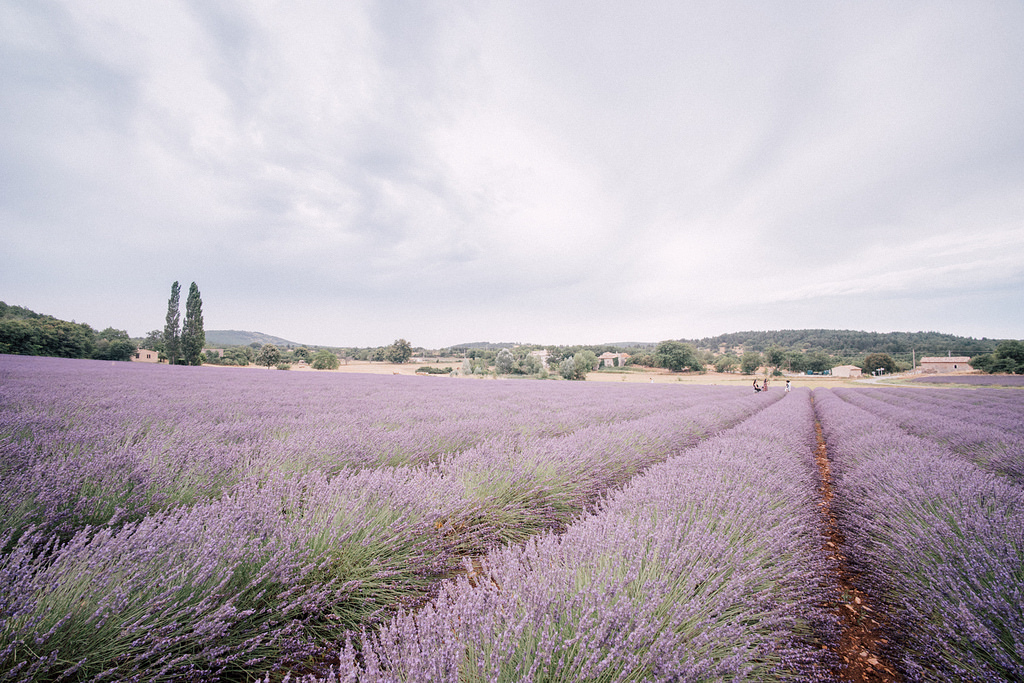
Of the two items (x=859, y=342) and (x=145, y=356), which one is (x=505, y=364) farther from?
(x=859, y=342)

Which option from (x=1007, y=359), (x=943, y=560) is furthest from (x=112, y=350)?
(x=1007, y=359)

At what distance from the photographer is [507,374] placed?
3700cm

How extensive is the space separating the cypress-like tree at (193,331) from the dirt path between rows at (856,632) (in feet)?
136

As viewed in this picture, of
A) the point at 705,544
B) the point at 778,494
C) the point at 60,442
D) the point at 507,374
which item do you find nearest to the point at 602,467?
the point at 778,494

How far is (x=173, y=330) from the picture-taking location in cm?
3102

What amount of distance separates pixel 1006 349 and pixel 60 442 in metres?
60.9

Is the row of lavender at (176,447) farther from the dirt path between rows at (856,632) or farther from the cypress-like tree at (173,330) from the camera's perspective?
the cypress-like tree at (173,330)

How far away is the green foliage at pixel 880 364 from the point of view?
56250mm

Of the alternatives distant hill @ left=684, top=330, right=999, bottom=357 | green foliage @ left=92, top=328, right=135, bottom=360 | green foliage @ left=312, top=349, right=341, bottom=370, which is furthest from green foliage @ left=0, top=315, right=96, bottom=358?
distant hill @ left=684, top=330, right=999, bottom=357

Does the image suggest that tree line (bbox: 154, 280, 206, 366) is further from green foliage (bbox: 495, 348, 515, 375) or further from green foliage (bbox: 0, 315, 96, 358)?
green foliage (bbox: 495, 348, 515, 375)

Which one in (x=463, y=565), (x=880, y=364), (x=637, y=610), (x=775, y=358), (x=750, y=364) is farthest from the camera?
(x=775, y=358)

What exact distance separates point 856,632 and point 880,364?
80.4m

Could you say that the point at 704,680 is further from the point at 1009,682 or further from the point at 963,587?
the point at 963,587

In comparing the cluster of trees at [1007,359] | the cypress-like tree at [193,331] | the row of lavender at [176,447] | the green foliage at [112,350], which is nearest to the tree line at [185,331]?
the cypress-like tree at [193,331]
